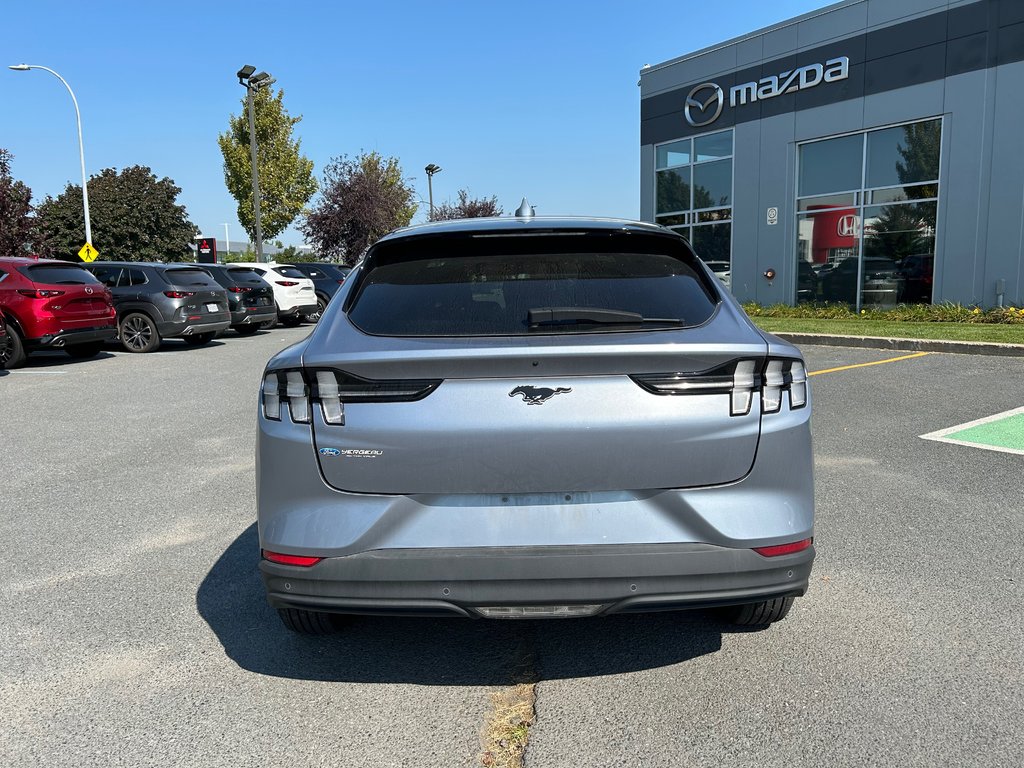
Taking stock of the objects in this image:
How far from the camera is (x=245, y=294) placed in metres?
17.9

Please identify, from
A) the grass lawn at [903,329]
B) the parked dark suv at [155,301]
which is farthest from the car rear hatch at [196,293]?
the grass lawn at [903,329]

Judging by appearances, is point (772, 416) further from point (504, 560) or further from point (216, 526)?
point (216, 526)

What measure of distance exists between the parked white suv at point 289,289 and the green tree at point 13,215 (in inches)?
757

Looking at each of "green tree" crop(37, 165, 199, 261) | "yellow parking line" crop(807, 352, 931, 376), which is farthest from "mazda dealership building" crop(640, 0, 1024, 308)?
"green tree" crop(37, 165, 199, 261)

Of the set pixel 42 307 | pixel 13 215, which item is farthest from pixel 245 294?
pixel 13 215

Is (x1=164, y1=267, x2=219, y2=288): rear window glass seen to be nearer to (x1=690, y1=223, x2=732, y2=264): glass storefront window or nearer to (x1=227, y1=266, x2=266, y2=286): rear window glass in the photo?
(x1=227, y1=266, x2=266, y2=286): rear window glass

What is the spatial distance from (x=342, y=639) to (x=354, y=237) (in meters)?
47.5

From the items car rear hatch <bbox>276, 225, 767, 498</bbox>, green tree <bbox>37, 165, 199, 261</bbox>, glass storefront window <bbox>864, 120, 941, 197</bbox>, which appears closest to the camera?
car rear hatch <bbox>276, 225, 767, 498</bbox>

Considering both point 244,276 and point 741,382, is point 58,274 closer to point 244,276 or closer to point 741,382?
point 244,276

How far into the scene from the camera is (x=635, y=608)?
260 cm

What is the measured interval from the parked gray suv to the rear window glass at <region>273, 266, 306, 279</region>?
60.9ft

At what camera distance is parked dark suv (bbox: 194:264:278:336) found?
58.0 ft

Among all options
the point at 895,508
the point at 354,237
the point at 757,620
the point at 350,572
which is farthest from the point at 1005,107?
the point at 354,237

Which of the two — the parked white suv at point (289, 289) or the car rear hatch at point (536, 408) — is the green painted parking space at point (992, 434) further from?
the parked white suv at point (289, 289)
